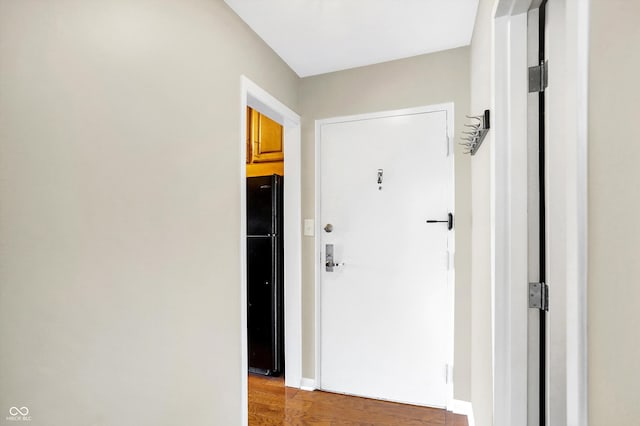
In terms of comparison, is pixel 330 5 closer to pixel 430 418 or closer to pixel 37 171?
pixel 37 171

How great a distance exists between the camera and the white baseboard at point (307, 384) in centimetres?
260

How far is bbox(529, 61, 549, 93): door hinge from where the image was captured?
1.14m

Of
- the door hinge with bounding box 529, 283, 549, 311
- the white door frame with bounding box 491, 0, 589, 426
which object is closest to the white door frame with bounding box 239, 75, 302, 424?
the white door frame with bounding box 491, 0, 589, 426

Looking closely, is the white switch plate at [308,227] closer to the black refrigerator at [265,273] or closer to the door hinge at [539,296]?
the black refrigerator at [265,273]

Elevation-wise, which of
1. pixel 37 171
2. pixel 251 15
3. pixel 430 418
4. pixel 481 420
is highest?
pixel 251 15

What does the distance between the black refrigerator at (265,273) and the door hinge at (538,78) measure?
6.50ft

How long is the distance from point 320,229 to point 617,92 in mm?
2226

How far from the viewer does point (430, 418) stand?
7.22 feet

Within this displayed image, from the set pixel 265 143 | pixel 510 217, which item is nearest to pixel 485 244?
pixel 510 217

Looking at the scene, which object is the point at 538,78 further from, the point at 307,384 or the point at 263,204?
the point at 307,384

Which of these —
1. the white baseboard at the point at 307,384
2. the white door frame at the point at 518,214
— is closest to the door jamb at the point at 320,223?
the white baseboard at the point at 307,384

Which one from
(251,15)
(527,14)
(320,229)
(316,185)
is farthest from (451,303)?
(251,15)

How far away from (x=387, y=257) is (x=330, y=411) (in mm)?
1107

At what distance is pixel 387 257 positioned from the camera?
8.02 feet
